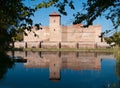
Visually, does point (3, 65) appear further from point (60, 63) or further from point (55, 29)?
point (55, 29)

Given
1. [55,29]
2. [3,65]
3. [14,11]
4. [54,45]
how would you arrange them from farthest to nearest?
[55,29] → [54,45] → [3,65] → [14,11]

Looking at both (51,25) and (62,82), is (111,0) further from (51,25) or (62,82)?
(51,25)

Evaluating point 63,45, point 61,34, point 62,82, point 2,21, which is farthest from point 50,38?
point 2,21

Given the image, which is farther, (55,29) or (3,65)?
(55,29)

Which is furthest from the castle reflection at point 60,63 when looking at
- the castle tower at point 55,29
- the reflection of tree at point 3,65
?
the castle tower at point 55,29

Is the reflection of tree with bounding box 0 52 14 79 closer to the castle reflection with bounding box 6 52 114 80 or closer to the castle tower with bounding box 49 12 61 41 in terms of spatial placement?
the castle reflection with bounding box 6 52 114 80

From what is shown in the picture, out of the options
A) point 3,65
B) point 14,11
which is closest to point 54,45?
point 3,65

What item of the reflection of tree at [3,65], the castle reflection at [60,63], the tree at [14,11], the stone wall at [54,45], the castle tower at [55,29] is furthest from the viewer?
the castle tower at [55,29]

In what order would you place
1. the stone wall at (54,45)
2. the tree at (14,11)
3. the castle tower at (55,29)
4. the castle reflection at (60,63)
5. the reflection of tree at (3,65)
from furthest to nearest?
the castle tower at (55,29)
the stone wall at (54,45)
the castle reflection at (60,63)
the reflection of tree at (3,65)
the tree at (14,11)

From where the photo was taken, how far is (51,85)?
11531 millimetres

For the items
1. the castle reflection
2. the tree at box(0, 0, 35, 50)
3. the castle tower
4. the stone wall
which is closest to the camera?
the tree at box(0, 0, 35, 50)

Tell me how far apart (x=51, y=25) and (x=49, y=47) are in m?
7.42

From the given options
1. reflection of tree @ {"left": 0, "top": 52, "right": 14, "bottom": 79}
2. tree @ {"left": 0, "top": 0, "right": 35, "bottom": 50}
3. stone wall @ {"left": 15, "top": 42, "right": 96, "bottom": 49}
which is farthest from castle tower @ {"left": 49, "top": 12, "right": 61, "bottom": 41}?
tree @ {"left": 0, "top": 0, "right": 35, "bottom": 50}

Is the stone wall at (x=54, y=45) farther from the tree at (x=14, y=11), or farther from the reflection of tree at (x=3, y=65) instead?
the tree at (x=14, y=11)
